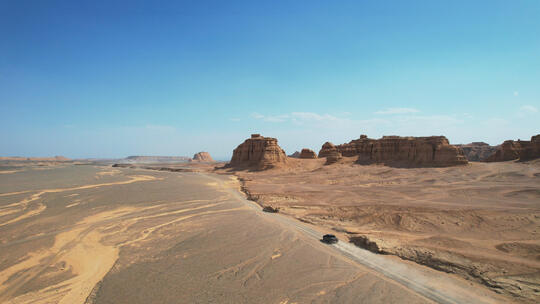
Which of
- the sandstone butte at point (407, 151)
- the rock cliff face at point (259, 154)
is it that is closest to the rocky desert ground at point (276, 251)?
the sandstone butte at point (407, 151)

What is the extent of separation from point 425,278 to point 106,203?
21509mm

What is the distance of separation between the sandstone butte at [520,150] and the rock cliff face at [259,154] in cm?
5159

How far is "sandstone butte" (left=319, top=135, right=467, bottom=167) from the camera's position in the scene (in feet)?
137

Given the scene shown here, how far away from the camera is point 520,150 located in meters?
50.7

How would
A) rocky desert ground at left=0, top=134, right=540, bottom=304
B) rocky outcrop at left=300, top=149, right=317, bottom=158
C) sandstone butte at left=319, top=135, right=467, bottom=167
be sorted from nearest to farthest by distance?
rocky desert ground at left=0, top=134, right=540, bottom=304, sandstone butte at left=319, top=135, right=467, bottom=167, rocky outcrop at left=300, top=149, right=317, bottom=158

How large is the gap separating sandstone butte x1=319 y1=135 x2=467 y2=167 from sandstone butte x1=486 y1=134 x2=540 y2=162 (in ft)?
64.6

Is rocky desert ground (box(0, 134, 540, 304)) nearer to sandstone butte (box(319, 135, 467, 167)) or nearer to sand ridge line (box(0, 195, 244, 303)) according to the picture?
sand ridge line (box(0, 195, 244, 303))

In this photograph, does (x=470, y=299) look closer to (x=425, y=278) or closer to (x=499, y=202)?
(x=425, y=278)

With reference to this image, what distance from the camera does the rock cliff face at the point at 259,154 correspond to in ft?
178

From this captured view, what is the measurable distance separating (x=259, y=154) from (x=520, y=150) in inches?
2334

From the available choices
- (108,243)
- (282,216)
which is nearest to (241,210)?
(282,216)

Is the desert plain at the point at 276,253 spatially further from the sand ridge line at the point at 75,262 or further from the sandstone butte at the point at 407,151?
the sandstone butte at the point at 407,151

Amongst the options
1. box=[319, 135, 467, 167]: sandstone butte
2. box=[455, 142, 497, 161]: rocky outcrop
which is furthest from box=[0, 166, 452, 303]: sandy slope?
→ box=[455, 142, 497, 161]: rocky outcrop

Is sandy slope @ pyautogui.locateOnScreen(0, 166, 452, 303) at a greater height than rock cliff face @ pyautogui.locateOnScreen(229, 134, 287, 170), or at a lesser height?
lesser
